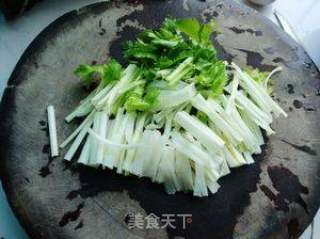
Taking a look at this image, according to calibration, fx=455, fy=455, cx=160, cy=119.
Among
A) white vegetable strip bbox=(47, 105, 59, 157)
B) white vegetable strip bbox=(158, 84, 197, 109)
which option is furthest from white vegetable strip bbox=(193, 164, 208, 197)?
white vegetable strip bbox=(47, 105, 59, 157)

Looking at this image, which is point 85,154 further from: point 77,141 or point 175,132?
point 175,132

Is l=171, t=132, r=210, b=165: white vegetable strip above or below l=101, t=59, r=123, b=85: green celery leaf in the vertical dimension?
below

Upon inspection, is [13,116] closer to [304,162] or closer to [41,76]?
[41,76]

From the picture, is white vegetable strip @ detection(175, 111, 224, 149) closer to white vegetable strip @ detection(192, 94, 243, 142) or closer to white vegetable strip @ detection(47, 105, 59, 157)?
white vegetable strip @ detection(192, 94, 243, 142)

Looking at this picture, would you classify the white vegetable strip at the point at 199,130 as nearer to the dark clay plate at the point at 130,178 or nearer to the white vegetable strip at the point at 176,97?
the white vegetable strip at the point at 176,97

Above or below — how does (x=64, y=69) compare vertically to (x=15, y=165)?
above

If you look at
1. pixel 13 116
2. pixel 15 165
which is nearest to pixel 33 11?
pixel 13 116
